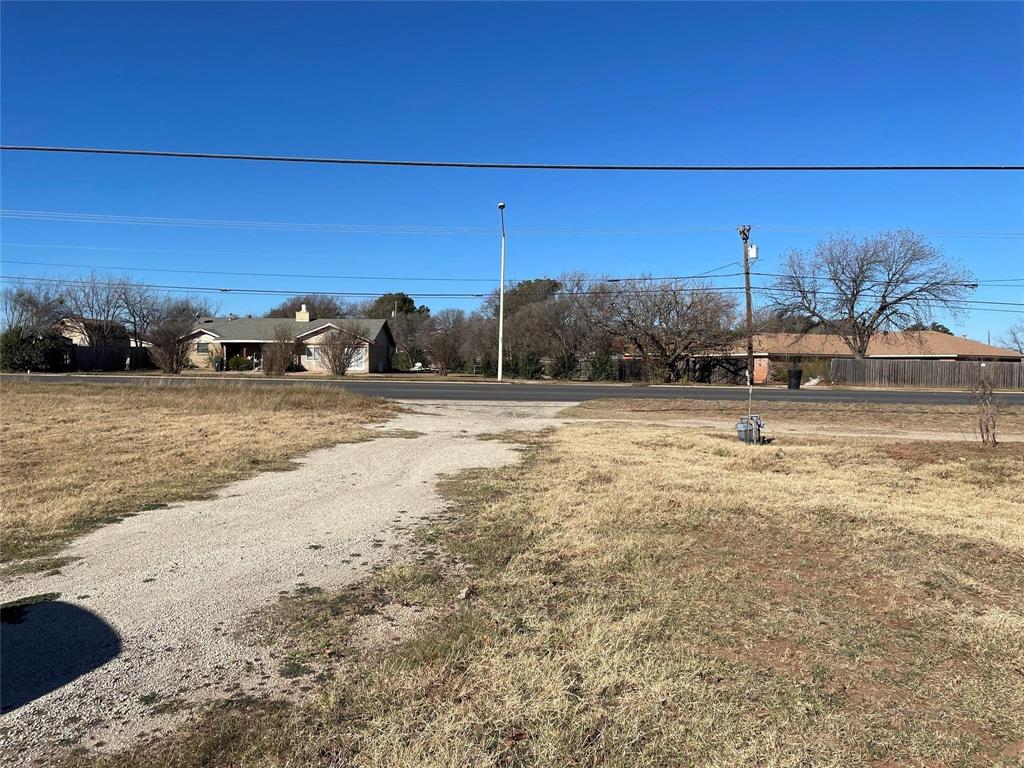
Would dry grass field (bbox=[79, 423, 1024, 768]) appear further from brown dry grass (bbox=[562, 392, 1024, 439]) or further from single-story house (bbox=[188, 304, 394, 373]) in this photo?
single-story house (bbox=[188, 304, 394, 373])

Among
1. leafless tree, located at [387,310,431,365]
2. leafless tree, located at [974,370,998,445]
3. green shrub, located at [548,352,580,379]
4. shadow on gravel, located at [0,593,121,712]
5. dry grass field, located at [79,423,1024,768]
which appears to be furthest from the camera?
leafless tree, located at [387,310,431,365]

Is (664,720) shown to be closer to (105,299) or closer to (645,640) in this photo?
(645,640)

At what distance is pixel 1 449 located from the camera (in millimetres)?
10211

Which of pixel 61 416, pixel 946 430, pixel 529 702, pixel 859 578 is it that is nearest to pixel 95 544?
pixel 529 702

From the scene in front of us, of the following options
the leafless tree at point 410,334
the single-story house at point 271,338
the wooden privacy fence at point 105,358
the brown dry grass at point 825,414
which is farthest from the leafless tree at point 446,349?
the brown dry grass at point 825,414

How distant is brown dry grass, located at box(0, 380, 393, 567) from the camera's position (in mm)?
6457

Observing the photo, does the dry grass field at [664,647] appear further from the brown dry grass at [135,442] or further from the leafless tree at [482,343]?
the leafless tree at [482,343]

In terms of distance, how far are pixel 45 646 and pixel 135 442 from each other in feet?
29.5

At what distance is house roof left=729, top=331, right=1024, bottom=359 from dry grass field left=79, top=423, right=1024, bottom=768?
50309mm

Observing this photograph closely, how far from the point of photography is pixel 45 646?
3436mm

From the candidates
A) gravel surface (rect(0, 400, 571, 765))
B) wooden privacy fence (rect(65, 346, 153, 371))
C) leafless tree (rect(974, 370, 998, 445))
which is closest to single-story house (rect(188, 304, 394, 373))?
wooden privacy fence (rect(65, 346, 153, 371))

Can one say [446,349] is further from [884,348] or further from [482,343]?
[884,348]

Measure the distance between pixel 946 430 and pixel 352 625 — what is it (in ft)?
56.2

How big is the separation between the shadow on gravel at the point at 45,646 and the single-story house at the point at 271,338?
50.2 m
